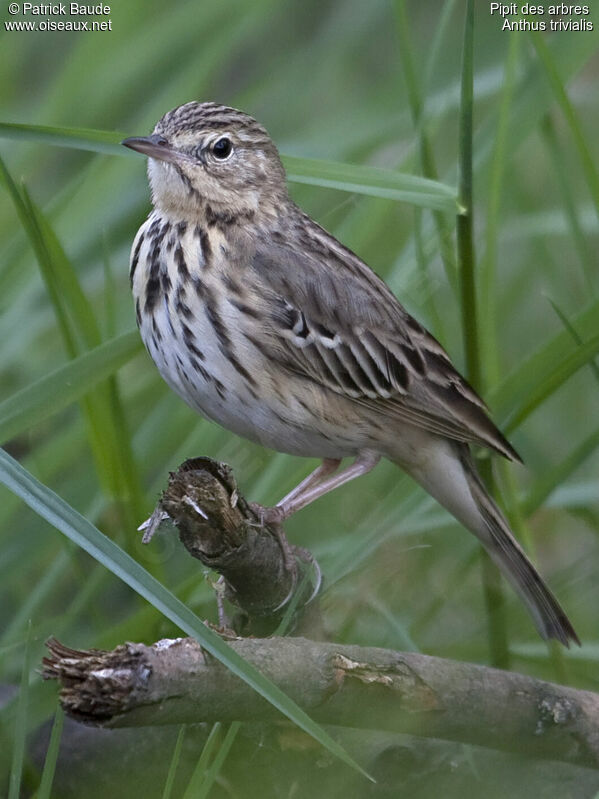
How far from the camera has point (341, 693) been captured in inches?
123

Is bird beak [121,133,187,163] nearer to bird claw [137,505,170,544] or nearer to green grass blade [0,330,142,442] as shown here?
green grass blade [0,330,142,442]

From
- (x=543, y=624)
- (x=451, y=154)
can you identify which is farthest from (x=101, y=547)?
(x=451, y=154)

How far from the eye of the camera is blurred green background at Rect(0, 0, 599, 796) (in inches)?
155

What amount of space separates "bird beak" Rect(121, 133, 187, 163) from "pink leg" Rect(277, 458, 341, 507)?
0.99 m

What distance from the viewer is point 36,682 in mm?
3889

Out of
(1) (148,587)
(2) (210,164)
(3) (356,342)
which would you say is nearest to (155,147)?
(2) (210,164)

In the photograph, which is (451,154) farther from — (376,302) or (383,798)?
(383,798)

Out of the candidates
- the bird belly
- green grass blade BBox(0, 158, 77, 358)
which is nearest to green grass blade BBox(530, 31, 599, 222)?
the bird belly

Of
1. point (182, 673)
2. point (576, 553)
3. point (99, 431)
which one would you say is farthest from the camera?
point (576, 553)

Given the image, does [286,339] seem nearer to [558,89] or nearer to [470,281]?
[470,281]

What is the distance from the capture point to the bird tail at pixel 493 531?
165 inches

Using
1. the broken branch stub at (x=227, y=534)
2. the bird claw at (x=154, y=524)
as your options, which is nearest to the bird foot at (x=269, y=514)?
the broken branch stub at (x=227, y=534)

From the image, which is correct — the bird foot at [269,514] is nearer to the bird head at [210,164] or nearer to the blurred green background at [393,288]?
the blurred green background at [393,288]

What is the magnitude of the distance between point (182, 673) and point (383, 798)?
3.16 ft
